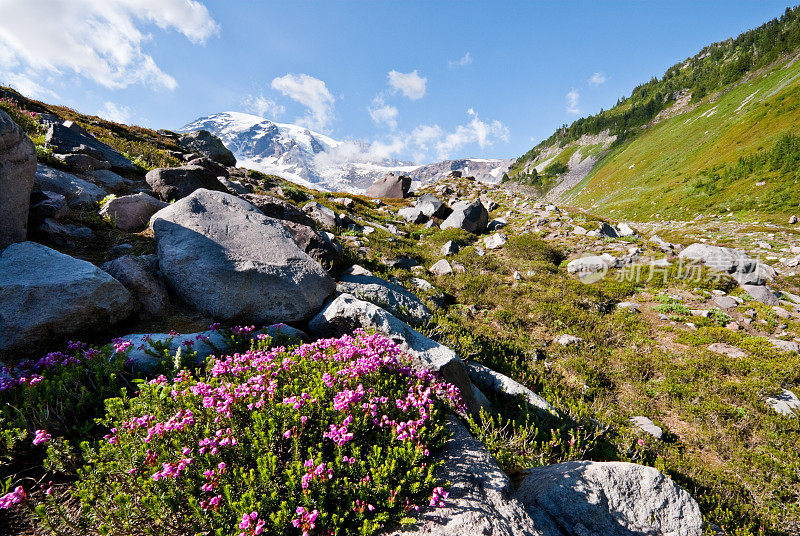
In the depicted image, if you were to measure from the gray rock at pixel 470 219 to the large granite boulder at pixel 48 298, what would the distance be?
21.3 meters

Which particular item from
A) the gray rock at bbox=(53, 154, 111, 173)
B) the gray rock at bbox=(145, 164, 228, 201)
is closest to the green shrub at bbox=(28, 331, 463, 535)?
the gray rock at bbox=(145, 164, 228, 201)

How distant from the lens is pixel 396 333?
576cm

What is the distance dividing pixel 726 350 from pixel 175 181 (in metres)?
17.6

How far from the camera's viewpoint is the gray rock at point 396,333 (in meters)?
5.38

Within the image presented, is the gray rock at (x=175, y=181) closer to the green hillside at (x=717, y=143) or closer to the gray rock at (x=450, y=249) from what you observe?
the gray rock at (x=450, y=249)

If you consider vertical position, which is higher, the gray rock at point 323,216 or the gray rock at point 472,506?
the gray rock at point 323,216

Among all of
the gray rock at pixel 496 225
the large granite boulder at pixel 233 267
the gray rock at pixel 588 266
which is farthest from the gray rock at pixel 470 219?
the large granite boulder at pixel 233 267

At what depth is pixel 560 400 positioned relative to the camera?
22.5ft

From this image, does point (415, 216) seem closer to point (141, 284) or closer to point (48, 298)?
point (141, 284)

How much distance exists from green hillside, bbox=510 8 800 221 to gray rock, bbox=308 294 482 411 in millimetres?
31208

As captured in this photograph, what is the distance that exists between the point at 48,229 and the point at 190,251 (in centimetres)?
314

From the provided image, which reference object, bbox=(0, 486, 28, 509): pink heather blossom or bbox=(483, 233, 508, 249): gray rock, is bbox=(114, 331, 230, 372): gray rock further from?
bbox=(483, 233, 508, 249): gray rock

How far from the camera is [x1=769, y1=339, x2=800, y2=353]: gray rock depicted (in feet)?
27.4

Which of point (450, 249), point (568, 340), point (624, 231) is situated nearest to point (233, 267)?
point (568, 340)
